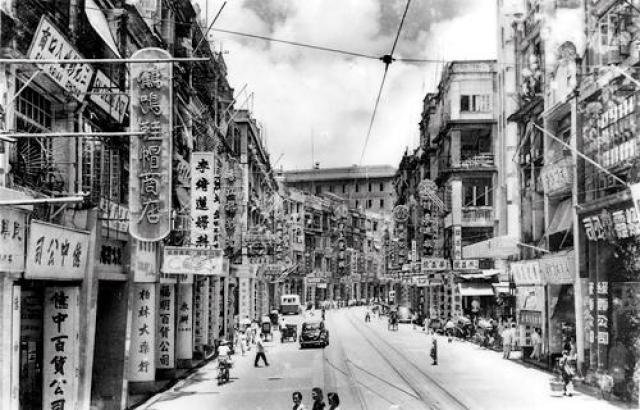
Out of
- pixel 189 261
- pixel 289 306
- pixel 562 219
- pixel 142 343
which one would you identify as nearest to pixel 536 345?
pixel 562 219

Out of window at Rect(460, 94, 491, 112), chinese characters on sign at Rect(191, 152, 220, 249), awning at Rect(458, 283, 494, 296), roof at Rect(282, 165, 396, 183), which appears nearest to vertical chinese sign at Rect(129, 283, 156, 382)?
chinese characters on sign at Rect(191, 152, 220, 249)

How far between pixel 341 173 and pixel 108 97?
10764cm

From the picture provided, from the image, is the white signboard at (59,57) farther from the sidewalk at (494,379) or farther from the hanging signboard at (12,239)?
the sidewalk at (494,379)

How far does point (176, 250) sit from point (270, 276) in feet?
131

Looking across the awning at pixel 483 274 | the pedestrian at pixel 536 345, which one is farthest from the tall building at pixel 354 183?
the pedestrian at pixel 536 345

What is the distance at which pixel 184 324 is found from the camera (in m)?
30.3

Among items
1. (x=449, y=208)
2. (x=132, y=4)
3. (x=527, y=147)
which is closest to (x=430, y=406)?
(x=132, y=4)

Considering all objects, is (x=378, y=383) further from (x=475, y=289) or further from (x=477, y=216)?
(x=477, y=216)

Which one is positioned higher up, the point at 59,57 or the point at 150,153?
the point at 59,57

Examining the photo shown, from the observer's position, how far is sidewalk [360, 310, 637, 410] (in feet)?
67.9

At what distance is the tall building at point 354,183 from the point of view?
12494 centimetres

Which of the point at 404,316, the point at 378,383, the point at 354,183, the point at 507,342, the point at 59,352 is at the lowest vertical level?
the point at 404,316

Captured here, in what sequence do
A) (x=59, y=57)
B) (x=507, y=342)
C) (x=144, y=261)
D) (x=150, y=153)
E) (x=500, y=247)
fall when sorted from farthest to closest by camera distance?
(x=500, y=247) < (x=507, y=342) < (x=144, y=261) < (x=150, y=153) < (x=59, y=57)

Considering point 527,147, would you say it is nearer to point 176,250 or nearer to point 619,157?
point 619,157
